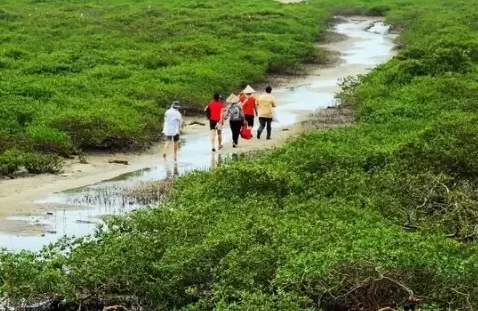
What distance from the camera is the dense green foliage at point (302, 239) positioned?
10.7 m

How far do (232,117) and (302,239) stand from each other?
1052cm

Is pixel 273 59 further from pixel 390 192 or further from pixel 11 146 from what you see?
pixel 390 192

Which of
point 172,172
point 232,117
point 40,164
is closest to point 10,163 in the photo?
point 40,164

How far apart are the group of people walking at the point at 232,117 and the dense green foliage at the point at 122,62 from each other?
66.8 inches

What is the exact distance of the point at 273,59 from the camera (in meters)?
37.1

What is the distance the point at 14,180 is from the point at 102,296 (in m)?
8.14

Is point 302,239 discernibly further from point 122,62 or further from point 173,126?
point 122,62

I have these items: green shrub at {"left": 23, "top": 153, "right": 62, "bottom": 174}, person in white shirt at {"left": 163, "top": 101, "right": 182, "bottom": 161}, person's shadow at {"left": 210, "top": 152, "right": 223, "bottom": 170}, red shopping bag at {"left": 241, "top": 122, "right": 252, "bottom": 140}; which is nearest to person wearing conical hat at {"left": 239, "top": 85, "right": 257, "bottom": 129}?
red shopping bag at {"left": 241, "top": 122, "right": 252, "bottom": 140}

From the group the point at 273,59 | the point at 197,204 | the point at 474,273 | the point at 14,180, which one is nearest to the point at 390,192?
the point at 197,204

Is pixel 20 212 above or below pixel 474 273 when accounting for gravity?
below

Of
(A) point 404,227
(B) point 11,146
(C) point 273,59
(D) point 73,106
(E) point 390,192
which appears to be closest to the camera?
(A) point 404,227

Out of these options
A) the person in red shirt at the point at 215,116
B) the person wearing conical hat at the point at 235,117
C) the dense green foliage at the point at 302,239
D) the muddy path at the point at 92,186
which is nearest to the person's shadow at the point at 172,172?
the muddy path at the point at 92,186

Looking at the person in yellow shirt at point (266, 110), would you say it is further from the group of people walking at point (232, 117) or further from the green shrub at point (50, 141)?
the green shrub at point (50, 141)

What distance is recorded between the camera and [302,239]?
11953 mm
